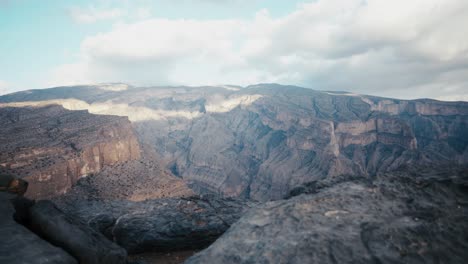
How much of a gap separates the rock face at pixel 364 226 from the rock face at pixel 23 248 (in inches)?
81.6

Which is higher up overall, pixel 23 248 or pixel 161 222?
pixel 23 248

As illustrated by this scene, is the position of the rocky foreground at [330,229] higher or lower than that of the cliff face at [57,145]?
higher

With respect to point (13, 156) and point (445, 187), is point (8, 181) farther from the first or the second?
point (13, 156)

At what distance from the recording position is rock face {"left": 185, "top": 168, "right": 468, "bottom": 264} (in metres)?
3.48

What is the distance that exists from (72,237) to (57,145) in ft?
142

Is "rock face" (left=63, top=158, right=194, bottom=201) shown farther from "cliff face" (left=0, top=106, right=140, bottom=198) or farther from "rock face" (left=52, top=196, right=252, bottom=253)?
"rock face" (left=52, top=196, right=252, bottom=253)

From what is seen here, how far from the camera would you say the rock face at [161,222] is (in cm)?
789

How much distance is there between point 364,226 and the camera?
3.98m

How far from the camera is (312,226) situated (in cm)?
429

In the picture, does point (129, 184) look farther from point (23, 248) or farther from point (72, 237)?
point (23, 248)

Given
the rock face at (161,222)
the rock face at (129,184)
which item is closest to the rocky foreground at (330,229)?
the rock face at (161,222)

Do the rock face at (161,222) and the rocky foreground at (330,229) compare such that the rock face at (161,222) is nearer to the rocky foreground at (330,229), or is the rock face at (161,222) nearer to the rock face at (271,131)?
the rocky foreground at (330,229)

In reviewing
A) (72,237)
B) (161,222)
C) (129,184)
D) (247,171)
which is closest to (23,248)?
(72,237)

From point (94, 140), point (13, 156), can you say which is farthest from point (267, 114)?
point (13, 156)
